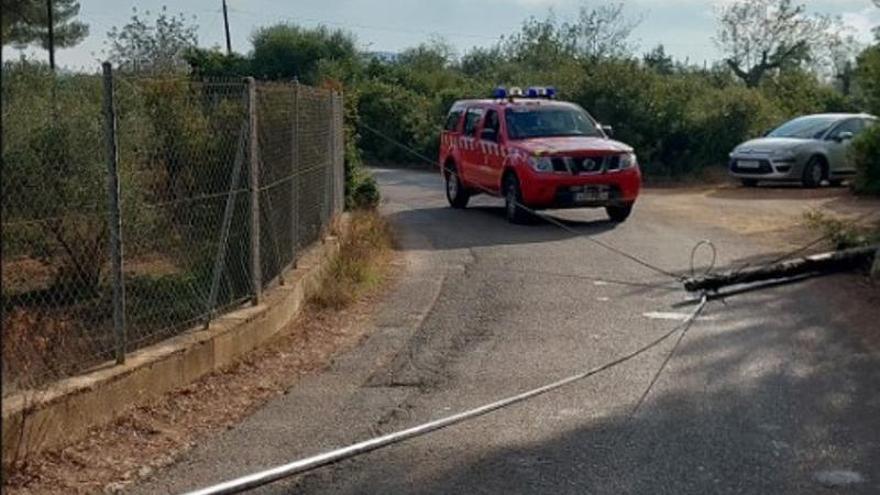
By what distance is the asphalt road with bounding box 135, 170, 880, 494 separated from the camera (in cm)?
627

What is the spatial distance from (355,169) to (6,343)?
44.3ft

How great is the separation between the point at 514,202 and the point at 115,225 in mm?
11683

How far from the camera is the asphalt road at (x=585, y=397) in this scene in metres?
6.27

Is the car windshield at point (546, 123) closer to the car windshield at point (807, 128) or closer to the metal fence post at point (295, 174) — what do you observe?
the metal fence post at point (295, 174)

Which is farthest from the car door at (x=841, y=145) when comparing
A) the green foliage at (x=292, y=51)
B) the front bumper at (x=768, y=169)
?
the green foliage at (x=292, y=51)

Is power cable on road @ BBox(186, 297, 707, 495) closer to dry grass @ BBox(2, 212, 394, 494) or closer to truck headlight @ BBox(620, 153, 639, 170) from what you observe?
dry grass @ BBox(2, 212, 394, 494)

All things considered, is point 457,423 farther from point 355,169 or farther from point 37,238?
point 355,169

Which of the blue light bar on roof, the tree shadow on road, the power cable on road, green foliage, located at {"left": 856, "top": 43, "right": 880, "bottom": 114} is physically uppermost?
green foliage, located at {"left": 856, "top": 43, "right": 880, "bottom": 114}

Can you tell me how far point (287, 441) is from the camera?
6.93 meters

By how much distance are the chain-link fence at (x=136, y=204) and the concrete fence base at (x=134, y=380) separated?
187 mm

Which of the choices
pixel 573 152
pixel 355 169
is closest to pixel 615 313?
pixel 573 152

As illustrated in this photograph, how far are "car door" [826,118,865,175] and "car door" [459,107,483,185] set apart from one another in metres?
9.12

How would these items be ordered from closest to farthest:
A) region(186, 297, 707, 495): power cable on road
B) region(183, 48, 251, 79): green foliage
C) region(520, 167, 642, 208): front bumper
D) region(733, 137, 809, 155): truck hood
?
region(186, 297, 707, 495): power cable on road, region(520, 167, 642, 208): front bumper, region(733, 137, 809, 155): truck hood, region(183, 48, 251, 79): green foliage

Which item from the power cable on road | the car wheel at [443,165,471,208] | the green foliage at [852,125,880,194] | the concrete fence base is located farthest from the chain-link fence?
the green foliage at [852,125,880,194]
